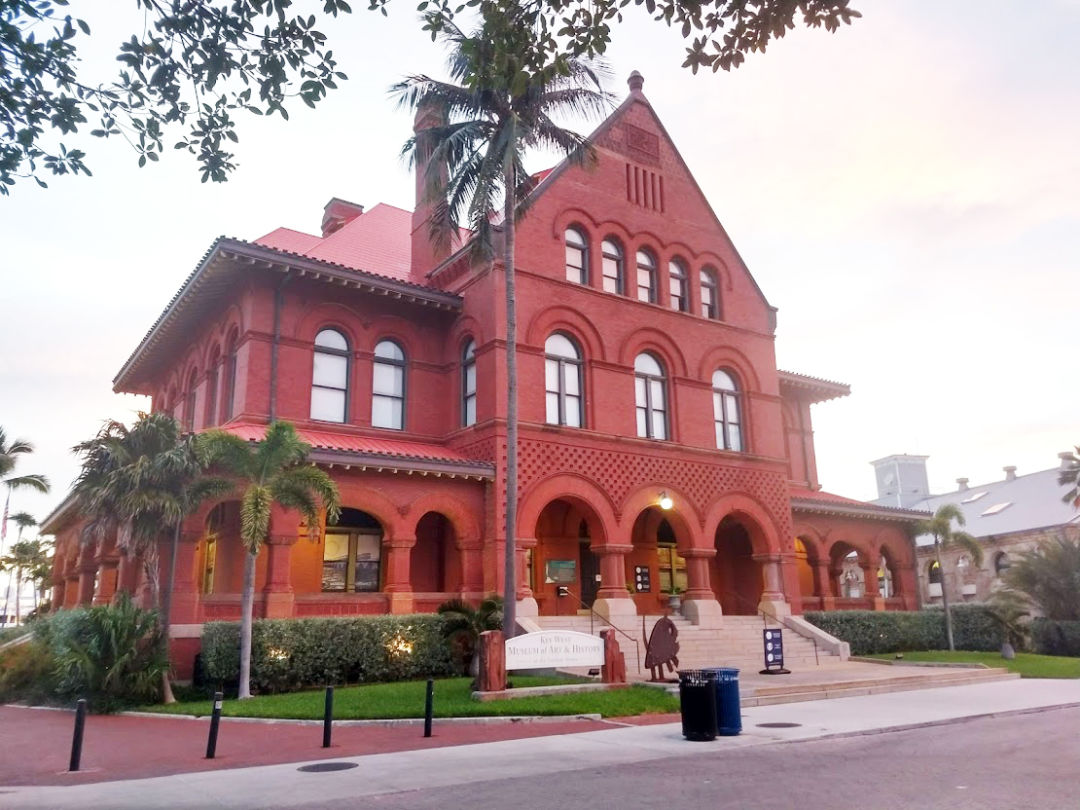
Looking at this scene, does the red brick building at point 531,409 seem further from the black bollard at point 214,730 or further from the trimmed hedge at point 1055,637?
the black bollard at point 214,730

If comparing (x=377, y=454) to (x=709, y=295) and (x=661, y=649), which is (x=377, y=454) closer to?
(x=661, y=649)

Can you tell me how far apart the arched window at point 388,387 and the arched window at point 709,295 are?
10.1 m

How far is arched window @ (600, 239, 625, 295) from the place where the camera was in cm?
2516

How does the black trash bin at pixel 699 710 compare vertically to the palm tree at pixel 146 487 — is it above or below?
below

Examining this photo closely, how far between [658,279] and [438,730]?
1705 centimetres

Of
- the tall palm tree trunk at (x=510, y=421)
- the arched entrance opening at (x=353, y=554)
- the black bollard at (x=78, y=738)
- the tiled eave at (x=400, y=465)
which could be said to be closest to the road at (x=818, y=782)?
the black bollard at (x=78, y=738)

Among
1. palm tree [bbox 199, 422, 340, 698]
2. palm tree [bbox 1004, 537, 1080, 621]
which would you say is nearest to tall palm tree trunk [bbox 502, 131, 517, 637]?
palm tree [bbox 199, 422, 340, 698]

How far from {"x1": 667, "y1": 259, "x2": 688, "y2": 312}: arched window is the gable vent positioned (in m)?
A: 1.75

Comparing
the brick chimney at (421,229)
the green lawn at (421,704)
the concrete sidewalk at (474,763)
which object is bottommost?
the concrete sidewalk at (474,763)

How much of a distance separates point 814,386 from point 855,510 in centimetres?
505

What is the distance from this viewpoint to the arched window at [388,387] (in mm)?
22781

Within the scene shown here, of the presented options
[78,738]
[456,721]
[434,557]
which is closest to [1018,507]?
[434,557]

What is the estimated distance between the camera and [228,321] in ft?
73.0

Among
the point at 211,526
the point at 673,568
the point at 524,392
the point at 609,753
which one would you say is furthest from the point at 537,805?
the point at 673,568
